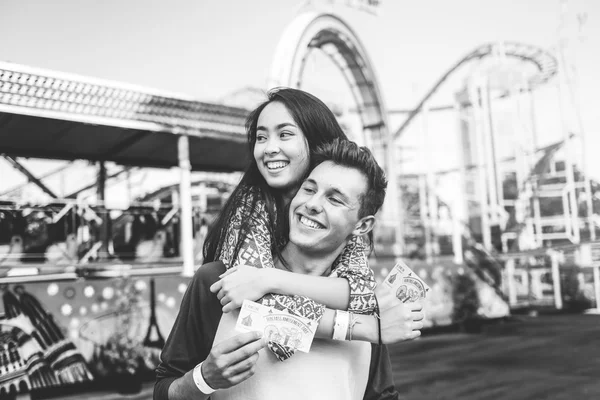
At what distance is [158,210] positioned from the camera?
29.1ft

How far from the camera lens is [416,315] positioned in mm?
1554

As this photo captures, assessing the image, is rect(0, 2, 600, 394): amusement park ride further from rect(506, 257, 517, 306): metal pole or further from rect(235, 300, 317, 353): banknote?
rect(235, 300, 317, 353): banknote

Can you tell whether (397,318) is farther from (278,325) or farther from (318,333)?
(278,325)

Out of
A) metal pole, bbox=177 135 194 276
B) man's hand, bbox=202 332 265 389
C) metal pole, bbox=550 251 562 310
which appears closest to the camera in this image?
man's hand, bbox=202 332 265 389

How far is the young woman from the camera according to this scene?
163 centimetres

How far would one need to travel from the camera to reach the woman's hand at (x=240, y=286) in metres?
1.41

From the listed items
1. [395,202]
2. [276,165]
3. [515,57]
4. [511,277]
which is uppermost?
[515,57]

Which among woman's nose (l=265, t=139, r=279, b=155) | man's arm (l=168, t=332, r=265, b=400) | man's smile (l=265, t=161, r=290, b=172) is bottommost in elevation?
man's arm (l=168, t=332, r=265, b=400)

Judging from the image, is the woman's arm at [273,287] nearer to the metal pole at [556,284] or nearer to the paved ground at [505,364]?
the paved ground at [505,364]

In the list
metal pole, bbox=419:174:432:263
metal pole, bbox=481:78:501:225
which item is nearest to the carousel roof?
metal pole, bbox=419:174:432:263

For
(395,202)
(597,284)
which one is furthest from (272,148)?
(597,284)

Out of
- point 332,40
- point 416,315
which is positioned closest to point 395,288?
point 416,315

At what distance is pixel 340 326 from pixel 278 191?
1.80 feet

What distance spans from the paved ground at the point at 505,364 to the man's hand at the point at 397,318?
483 centimetres
